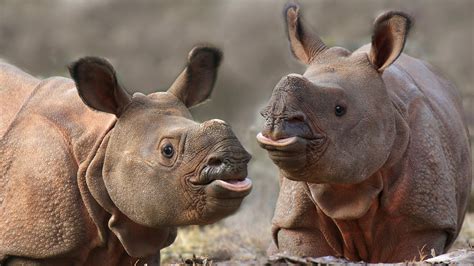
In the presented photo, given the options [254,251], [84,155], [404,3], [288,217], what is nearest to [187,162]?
[84,155]

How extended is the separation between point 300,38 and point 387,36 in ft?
2.47

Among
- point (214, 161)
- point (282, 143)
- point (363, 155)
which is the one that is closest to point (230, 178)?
point (214, 161)

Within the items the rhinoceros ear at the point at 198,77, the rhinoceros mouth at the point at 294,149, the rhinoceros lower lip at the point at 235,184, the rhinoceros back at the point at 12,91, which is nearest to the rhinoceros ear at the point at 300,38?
the rhinoceros ear at the point at 198,77

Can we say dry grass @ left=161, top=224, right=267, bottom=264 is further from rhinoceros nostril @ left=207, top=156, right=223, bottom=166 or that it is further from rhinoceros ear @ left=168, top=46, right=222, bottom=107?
rhinoceros nostril @ left=207, top=156, right=223, bottom=166

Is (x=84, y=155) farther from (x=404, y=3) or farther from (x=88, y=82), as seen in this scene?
(x=404, y=3)

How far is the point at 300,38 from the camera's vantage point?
11.1 m

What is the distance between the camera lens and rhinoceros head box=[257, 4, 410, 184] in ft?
31.7

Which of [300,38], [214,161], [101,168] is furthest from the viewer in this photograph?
[300,38]

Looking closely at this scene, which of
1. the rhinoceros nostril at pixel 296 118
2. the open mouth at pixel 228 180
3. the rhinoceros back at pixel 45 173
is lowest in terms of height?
the rhinoceros back at pixel 45 173

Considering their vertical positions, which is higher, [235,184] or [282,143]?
[282,143]

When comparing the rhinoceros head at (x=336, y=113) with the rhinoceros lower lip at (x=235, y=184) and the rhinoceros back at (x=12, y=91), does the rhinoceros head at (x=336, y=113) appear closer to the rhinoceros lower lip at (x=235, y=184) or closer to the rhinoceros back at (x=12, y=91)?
the rhinoceros lower lip at (x=235, y=184)

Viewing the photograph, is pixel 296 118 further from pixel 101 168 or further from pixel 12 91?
pixel 12 91

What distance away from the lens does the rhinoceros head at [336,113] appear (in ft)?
31.7

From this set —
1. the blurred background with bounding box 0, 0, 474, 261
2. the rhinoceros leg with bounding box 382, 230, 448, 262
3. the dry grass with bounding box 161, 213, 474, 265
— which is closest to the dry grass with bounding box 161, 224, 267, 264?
the dry grass with bounding box 161, 213, 474, 265
